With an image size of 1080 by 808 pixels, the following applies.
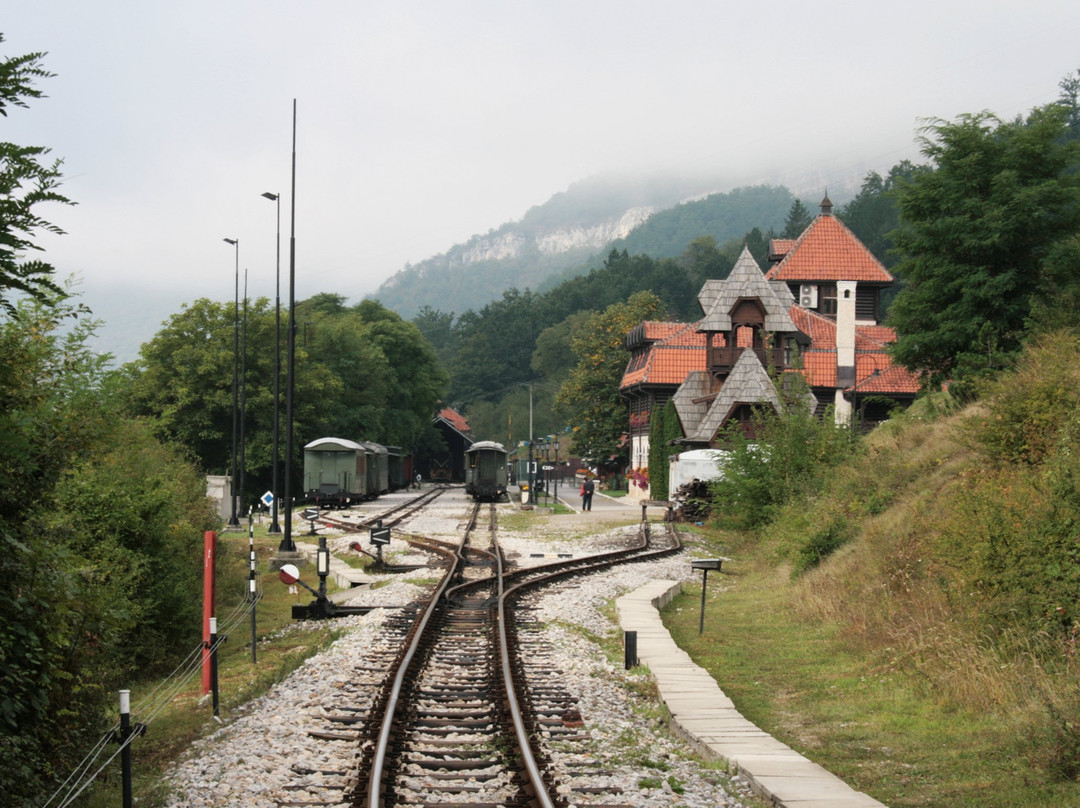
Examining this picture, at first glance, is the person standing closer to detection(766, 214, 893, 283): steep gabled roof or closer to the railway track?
detection(766, 214, 893, 283): steep gabled roof

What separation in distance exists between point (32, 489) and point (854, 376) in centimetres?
5074

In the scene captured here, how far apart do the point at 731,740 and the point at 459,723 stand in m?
2.58

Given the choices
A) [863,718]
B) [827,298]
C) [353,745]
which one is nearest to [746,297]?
[827,298]

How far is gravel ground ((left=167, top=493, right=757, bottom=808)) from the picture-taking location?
315 inches

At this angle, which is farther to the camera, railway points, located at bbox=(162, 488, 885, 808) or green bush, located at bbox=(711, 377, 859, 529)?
green bush, located at bbox=(711, 377, 859, 529)

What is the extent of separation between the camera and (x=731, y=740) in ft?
30.5

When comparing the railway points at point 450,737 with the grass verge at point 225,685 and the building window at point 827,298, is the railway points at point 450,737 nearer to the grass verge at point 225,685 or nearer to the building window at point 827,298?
the grass verge at point 225,685

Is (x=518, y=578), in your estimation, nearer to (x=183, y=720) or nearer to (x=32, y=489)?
(x=183, y=720)

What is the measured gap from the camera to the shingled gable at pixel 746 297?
48.1 meters

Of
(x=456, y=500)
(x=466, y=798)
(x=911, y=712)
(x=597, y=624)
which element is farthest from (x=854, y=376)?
(x=466, y=798)

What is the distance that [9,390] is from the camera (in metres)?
7.38

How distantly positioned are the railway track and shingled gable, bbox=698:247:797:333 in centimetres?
3337

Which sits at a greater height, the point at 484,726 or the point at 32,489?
the point at 32,489

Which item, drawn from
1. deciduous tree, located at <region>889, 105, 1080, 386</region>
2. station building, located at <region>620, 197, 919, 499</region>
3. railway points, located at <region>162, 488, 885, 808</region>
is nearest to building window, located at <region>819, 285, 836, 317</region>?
station building, located at <region>620, 197, 919, 499</region>
